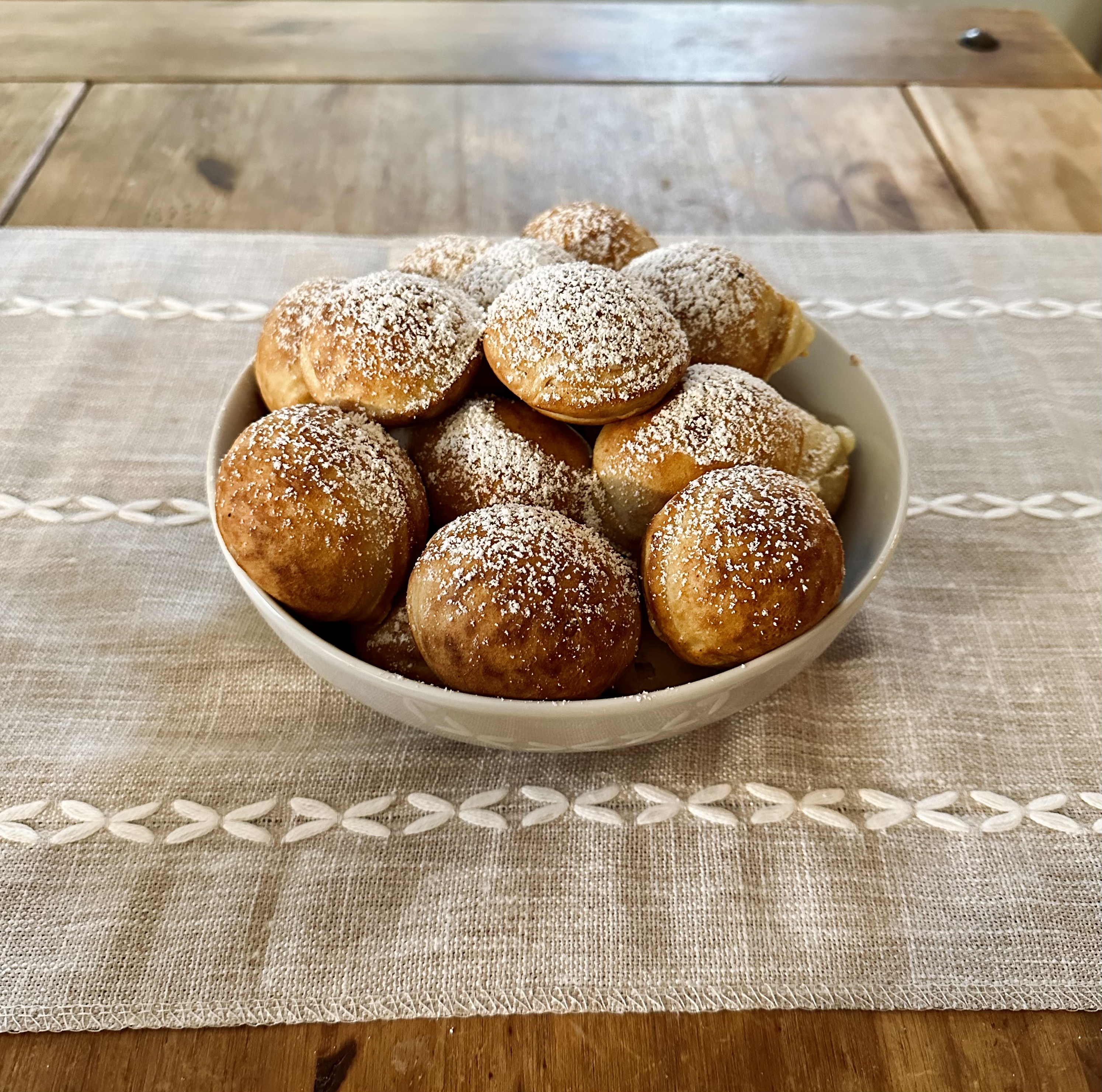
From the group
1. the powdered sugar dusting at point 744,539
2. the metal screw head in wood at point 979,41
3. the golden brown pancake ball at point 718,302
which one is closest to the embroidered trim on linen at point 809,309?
the golden brown pancake ball at point 718,302

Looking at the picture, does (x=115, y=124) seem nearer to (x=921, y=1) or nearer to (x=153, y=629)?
(x=153, y=629)

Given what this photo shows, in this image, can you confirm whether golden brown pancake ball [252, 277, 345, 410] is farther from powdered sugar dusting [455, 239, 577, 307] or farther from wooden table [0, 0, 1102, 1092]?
wooden table [0, 0, 1102, 1092]

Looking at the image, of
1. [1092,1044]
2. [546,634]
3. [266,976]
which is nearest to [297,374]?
[546,634]

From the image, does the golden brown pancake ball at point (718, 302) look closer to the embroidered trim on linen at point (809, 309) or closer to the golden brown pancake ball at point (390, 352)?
the golden brown pancake ball at point (390, 352)

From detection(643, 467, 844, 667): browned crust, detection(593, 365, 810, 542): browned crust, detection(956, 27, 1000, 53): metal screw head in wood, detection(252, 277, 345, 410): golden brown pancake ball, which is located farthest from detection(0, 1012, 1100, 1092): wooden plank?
detection(956, 27, 1000, 53): metal screw head in wood

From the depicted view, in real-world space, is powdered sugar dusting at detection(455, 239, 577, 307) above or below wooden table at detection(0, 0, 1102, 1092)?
above

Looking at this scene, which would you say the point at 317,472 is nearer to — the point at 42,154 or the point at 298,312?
the point at 298,312

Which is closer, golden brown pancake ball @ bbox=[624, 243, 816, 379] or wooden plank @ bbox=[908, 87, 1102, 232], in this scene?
golden brown pancake ball @ bbox=[624, 243, 816, 379]
